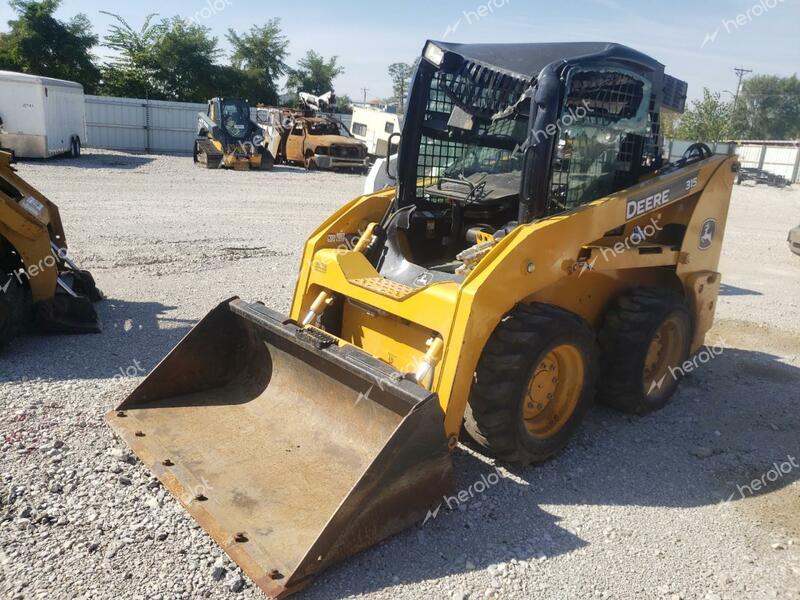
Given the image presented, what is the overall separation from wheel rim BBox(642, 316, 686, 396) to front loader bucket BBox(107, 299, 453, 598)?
2.26 meters

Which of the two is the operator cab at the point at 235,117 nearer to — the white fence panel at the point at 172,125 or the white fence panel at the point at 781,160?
the white fence panel at the point at 172,125

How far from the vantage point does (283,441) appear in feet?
12.7

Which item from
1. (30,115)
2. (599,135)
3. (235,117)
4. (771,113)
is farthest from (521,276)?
(771,113)

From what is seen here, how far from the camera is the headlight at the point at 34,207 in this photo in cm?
561

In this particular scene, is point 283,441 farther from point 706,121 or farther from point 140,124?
point 706,121

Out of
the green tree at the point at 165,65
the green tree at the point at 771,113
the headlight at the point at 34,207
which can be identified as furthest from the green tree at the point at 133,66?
the green tree at the point at 771,113

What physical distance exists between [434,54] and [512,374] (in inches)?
84.1

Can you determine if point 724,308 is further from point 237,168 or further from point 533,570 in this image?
point 237,168

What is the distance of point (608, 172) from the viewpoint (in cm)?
464

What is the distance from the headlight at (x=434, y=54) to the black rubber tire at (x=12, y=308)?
359 centimetres

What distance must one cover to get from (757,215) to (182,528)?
20.0 metres

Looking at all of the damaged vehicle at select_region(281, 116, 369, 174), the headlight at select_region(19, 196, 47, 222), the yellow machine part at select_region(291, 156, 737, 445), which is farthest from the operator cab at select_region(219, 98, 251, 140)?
the yellow machine part at select_region(291, 156, 737, 445)

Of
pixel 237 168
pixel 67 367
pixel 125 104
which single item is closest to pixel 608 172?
pixel 67 367

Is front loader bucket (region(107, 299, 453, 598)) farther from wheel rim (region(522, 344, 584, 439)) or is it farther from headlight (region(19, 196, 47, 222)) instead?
headlight (region(19, 196, 47, 222))
